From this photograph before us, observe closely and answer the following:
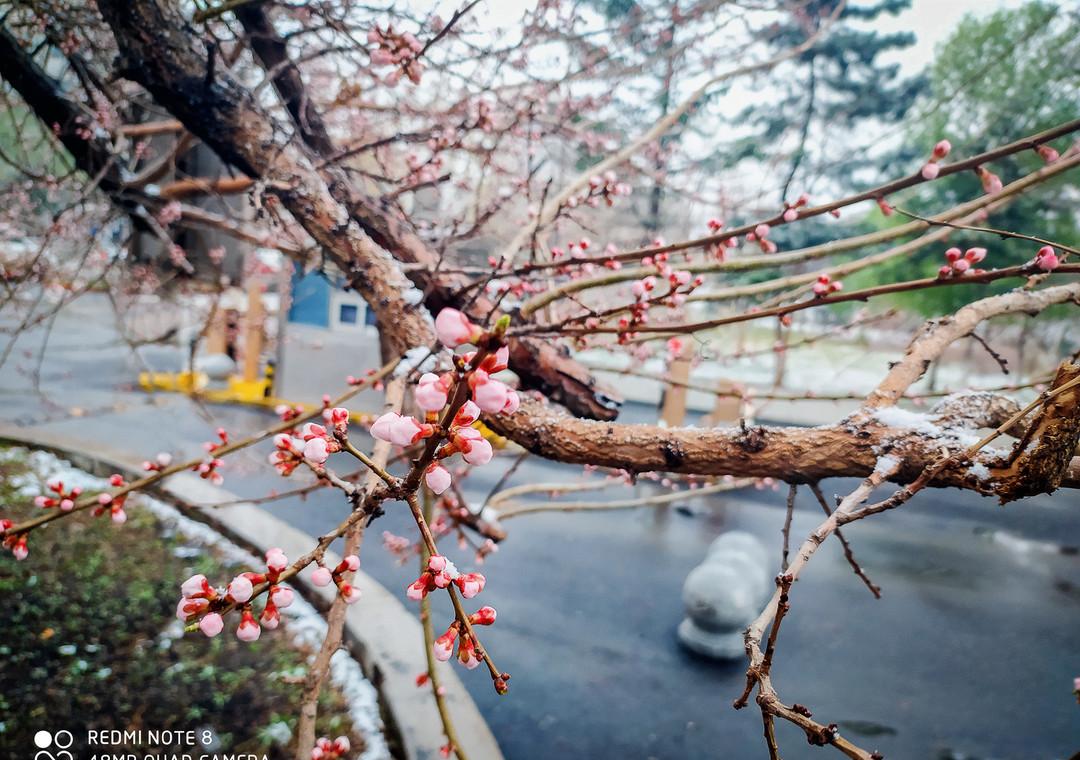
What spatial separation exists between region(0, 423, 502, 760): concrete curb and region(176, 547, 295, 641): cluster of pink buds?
0.89 metres

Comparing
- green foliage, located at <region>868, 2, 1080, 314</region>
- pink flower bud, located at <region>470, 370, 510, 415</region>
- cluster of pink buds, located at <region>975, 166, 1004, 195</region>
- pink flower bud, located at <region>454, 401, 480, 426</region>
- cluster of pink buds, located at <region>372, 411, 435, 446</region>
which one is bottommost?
cluster of pink buds, located at <region>372, 411, 435, 446</region>

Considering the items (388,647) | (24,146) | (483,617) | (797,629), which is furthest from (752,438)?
(24,146)

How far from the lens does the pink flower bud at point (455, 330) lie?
0.33m

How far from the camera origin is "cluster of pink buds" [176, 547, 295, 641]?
55 centimetres

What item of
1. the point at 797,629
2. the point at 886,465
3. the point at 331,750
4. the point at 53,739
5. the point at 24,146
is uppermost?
the point at 24,146

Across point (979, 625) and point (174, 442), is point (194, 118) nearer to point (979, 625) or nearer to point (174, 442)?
point (979, 625)

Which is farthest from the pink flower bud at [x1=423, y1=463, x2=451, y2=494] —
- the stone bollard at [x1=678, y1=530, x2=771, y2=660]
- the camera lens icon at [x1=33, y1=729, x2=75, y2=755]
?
the stone bollard at [x1=678, y1=530, x2=771, y2=660]

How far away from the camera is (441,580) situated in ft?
1.87

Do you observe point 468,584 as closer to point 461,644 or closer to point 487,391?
point 461,644

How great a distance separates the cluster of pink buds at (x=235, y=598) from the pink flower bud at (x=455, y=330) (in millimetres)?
341

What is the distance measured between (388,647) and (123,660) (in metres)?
1.11

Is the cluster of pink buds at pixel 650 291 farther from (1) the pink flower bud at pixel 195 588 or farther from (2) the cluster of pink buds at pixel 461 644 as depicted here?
(1) the pink flower bud at pixel 195 588

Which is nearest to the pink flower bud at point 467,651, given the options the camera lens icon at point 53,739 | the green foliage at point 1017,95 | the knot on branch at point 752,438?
the knot on branch at point 752,438

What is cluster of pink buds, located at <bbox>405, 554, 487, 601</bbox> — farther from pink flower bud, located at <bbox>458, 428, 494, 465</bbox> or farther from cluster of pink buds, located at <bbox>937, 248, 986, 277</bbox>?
cluster of pink buds, located at <bbox>937, 248, 986, 277</bbox>
